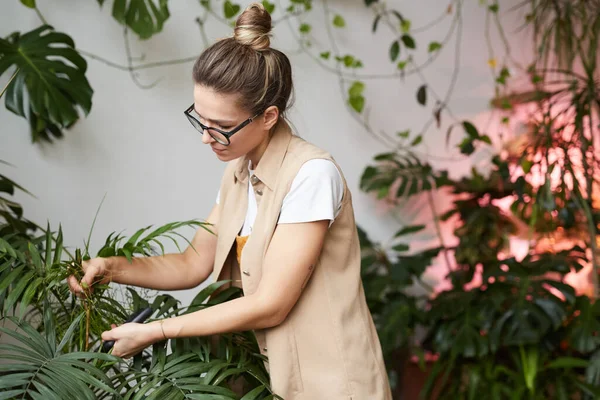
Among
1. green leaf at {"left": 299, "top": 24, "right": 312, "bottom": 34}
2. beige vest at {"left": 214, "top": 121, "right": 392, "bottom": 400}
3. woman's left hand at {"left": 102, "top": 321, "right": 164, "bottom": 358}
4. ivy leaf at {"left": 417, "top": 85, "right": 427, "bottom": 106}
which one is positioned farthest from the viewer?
ivy leaf at {"left": 417, "top": 85, "right": 427, "bottom": 106}

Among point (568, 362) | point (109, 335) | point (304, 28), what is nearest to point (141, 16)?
point (304, 28)

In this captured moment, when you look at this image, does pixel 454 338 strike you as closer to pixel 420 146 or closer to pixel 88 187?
pixel 420 146

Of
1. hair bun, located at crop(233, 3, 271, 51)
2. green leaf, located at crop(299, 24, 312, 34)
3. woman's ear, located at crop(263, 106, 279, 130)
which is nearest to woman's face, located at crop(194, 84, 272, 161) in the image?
woman's ear, located at crop(263, 106, 279, 130)

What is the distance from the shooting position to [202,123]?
141cm

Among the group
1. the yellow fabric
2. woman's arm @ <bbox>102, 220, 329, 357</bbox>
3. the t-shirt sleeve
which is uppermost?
the t-shirt sleeve

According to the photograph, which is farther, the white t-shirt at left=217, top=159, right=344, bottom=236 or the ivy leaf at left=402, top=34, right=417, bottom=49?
the ivy leaf at left=402, top=34, right=417, bottom=49

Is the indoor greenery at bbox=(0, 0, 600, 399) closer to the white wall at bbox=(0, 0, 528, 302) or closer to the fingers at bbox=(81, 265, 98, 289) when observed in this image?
the white wall at bbox=(0, 0, 528, 302)

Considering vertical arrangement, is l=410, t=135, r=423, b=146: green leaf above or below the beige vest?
above

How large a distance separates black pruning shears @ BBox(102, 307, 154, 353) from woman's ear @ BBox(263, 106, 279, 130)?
0.46m

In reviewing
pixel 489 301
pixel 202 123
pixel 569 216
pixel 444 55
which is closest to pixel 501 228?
pixel 569 216

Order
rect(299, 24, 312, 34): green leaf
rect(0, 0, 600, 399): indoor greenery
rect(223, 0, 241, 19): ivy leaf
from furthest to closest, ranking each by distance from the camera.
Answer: rect(299, 24, 312, 34): green leaf < rect(223, 0, 241, 19): ivy leaf < rect(0, 0, 600, 399): indoor greenery

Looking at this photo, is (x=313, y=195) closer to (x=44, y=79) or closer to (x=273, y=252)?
(x=273, y=252)

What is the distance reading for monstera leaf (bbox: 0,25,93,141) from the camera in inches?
82.8

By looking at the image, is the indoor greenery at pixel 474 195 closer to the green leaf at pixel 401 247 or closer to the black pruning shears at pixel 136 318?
the green leaf at pixel 401 247
